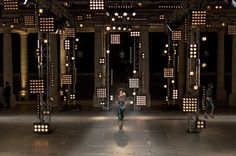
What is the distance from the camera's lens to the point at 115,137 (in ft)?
64.4

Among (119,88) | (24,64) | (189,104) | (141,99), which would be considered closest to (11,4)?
(189,104)

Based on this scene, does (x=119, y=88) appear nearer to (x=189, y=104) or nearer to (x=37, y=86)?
(x=189, y=104)

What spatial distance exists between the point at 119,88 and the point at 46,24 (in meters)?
5.48

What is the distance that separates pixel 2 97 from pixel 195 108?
16578mm

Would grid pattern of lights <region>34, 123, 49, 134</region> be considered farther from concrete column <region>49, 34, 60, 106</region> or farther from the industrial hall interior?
concrete column <region>49, 34, 60, 106</region>

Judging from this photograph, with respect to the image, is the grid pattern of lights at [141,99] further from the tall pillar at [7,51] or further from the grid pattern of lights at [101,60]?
the tall pillar at [7,51]

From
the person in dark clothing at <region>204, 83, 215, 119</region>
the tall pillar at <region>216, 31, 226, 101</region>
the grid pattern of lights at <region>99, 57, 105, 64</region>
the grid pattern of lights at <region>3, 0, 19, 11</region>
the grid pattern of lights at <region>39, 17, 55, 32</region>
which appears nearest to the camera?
the grid pattern of lights at <region>3, 0, 19, 11</region>

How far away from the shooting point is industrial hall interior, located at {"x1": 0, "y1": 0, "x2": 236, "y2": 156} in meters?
18.1

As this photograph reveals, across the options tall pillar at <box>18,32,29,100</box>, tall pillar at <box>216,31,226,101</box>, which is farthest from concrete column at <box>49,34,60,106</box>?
tall pillar at <box>216,31,226,101</box>

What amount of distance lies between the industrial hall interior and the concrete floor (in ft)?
0.11

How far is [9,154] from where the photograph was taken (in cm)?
1600

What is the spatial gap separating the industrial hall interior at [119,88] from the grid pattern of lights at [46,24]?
38 mm

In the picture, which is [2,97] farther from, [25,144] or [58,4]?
[25,144]

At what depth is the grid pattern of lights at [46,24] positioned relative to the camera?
20.1m
